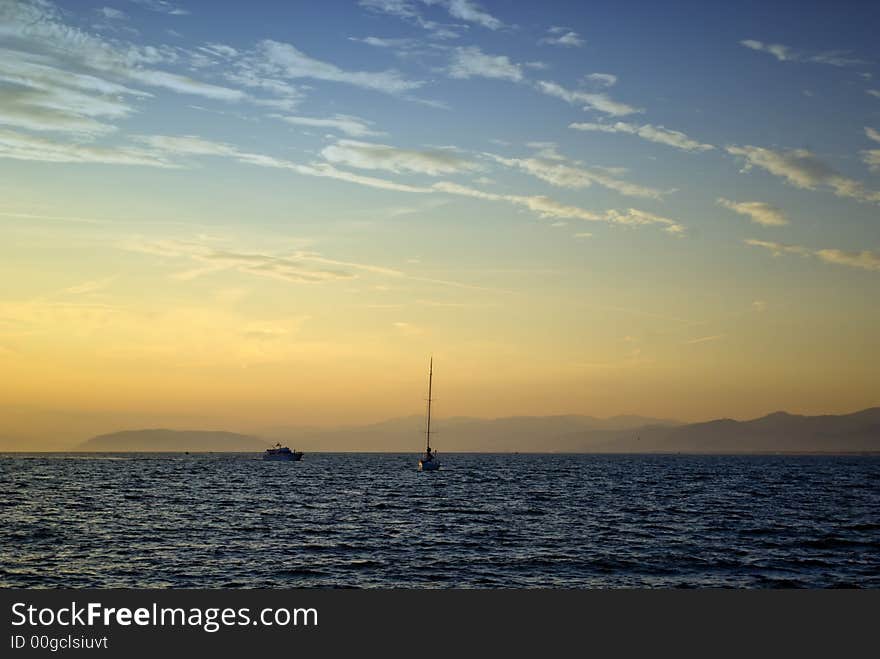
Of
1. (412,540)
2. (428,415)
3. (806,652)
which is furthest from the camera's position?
(428,415)

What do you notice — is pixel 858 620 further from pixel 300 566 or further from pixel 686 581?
pixel 300 566

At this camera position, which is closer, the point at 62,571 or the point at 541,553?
the point at 62,571

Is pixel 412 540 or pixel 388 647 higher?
pixel 388 647

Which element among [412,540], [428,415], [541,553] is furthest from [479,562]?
[428,415]

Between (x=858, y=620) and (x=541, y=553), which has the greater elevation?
(x=858, y=620)

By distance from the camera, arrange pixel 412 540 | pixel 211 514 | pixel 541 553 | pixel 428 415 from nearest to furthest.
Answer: pixel 541 553, pixel 412 540, pixel 211 514, pixel 428 415

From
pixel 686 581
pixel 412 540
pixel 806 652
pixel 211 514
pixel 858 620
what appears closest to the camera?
pixel 806 652

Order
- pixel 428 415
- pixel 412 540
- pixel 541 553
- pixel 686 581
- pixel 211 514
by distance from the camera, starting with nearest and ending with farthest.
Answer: pixel 686 581, pixel 541 553, pixel 412 540, pixel 211 514, pixel 428 415

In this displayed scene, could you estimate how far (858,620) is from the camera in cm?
1683

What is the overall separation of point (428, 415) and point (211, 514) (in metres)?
97.3

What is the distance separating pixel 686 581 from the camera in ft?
123

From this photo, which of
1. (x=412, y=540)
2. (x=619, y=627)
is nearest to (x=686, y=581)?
(x=412, y=540)

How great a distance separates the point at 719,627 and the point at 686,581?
71.0 feet

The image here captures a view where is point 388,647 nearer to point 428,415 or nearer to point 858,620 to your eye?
point 858,620
